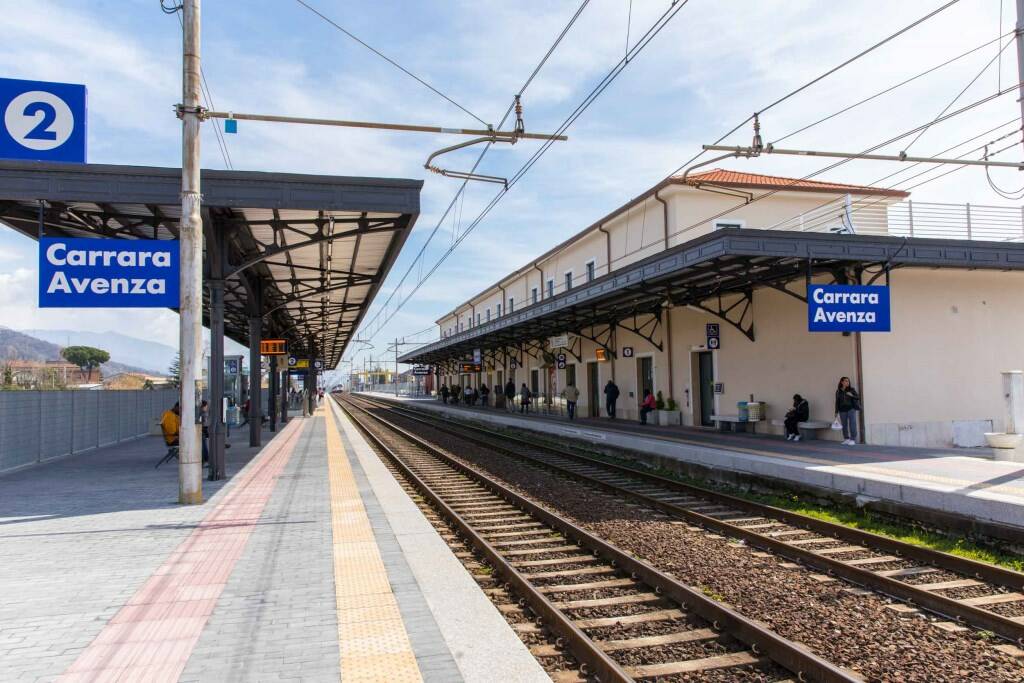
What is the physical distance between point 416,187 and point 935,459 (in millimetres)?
9976

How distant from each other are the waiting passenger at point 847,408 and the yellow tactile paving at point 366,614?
1082 cm

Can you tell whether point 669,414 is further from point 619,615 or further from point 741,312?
point 619,615

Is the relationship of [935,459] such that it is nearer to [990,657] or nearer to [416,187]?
[990,657]

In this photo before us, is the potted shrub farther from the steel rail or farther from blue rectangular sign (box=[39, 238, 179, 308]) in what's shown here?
blue rectangular sign (box=[39, 238, 179, 308])

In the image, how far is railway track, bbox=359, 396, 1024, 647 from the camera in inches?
213

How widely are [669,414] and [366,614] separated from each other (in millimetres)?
18280

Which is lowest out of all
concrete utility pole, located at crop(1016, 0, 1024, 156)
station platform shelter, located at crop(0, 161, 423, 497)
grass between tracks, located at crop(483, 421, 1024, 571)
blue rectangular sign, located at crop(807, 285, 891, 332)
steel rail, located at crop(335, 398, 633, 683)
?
grass between tracks, located at crop(483, 421, 1024, 571)

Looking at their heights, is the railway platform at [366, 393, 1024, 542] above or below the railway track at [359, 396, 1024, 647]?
above

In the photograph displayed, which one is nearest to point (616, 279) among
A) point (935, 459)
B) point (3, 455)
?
point (935, 459)

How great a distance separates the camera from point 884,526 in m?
8.87

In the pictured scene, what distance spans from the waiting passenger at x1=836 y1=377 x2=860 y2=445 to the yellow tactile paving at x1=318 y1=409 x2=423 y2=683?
426 inches

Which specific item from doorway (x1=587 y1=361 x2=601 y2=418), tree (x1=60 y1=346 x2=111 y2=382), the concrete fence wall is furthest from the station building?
tree (x1=60 y1=346 x2=111 y2=382)

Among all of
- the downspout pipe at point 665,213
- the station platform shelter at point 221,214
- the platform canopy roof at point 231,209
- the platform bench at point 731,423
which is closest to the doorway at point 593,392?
the downspout pipe at point 665,213

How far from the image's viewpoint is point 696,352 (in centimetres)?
2112
